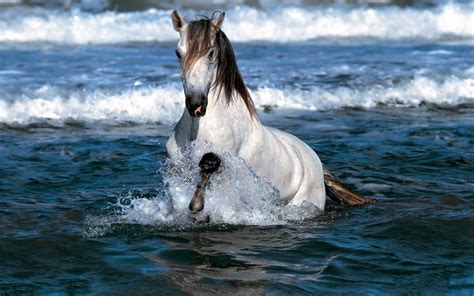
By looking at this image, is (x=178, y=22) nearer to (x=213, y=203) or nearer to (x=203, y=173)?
(x=203, y=173)

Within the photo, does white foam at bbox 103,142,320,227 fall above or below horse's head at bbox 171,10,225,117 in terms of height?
below

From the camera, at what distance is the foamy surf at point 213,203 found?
632 cm

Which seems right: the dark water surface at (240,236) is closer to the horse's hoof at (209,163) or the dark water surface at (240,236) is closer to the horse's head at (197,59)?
the horse's hoof at (209,163)

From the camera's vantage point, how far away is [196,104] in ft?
19.1

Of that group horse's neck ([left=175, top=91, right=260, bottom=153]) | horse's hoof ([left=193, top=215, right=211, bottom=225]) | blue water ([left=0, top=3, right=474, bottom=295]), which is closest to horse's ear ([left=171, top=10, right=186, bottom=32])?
horse's neck ([left=175, top=91, right=260, bottom=153])

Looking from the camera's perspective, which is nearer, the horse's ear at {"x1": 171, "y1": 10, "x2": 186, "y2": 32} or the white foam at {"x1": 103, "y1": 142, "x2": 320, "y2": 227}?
the horse's ear at {"x1": 171, "y1": 10, "x2": 186, "y2": 32}

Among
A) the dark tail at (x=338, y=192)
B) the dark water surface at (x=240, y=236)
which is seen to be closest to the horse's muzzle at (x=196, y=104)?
the dark water surface at (x=240, y=236)

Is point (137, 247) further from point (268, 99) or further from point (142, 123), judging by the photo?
point (268, 99)

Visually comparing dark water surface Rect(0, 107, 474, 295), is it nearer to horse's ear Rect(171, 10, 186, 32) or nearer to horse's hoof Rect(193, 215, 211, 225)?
horse's hoof Rect(193, 215, 211, 225)

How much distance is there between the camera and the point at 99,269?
6012 millimetres

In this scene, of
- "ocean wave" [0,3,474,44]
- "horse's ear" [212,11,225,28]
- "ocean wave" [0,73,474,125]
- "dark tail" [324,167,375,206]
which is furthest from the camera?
"ocean wave" [0,3,474,44]

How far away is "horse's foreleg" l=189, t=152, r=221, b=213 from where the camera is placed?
618 cm

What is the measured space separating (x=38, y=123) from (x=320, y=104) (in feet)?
12.3

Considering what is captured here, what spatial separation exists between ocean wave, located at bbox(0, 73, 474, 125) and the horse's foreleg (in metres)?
6.07
